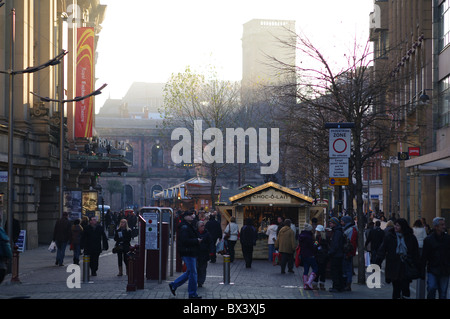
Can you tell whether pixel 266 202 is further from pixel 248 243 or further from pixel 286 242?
pixel 286 242

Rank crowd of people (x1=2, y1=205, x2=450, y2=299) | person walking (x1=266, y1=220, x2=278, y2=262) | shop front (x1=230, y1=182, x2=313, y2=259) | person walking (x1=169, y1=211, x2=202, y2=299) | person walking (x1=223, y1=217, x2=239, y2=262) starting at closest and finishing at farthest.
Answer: crowd of people (x1=2, y1=205, x2=450, y2=299) → person walking (x1=169, y1=211, x2=202, y2=299) → person walking (x1=223, y1=217, x2=239, y2=262) → person walking (x1=266, y1=220, x2=278, y2=262) → shop front (x1=230, y1=182, x2=313, y2=259)

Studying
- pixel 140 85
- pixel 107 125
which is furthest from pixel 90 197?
pixel 140 85

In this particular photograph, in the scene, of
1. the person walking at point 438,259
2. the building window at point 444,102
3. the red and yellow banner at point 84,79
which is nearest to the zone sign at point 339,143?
the person walking at point 438,259

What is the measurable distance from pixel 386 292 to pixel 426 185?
75.4 feet

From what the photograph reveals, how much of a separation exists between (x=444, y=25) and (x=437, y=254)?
81.5ft

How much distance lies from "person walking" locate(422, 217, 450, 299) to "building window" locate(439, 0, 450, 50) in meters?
23.4

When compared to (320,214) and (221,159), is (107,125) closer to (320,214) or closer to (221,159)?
(221,159)

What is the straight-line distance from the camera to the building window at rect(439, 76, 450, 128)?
34925 millimetres

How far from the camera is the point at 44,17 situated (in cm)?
3741

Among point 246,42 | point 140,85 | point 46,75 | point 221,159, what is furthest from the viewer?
point 140,85

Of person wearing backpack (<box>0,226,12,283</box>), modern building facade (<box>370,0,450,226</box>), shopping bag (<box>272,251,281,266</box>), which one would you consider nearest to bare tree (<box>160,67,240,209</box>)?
modern building facade (<box>370,0,450,226</box>)

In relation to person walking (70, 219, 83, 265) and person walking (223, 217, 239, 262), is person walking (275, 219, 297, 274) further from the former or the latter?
person walking (70, 219, 83, 265)

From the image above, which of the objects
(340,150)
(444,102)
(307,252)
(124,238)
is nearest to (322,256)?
(307,252)

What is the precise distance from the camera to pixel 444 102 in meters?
35.7
